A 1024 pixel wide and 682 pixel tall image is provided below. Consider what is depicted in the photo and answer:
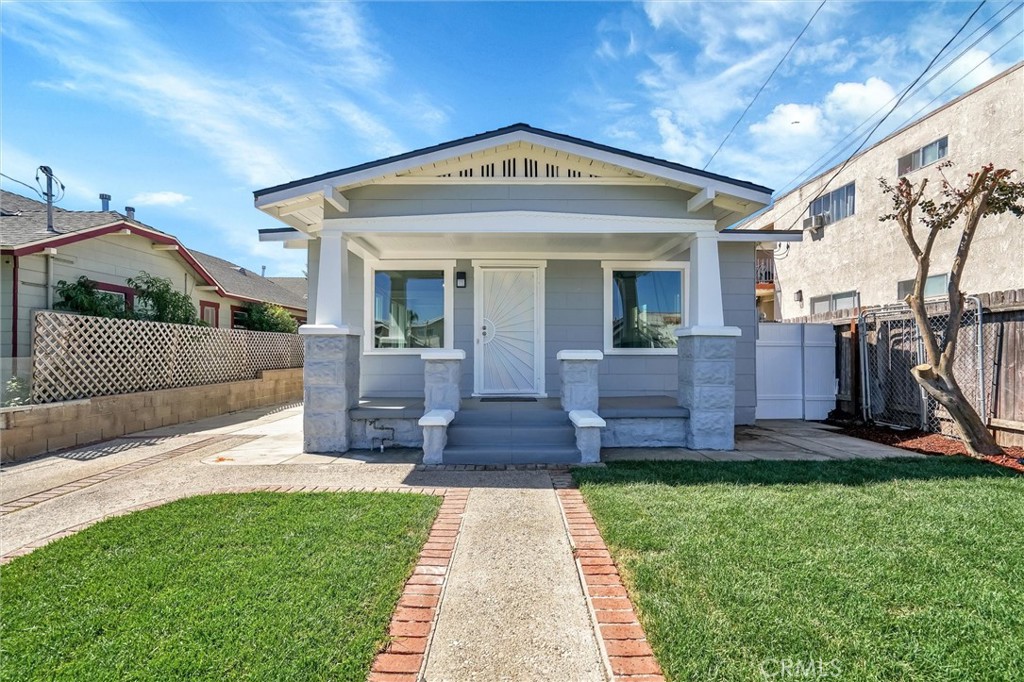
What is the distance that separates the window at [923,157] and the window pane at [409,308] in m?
11.9

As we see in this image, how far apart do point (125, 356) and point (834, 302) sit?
56.7 ft

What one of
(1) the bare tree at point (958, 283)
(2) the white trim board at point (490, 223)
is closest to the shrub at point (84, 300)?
(2) the white trim board at point (490, 223)

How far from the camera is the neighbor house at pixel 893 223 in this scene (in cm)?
970

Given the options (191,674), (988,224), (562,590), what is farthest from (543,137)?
(988,224)

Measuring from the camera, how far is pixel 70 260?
31.8 feet

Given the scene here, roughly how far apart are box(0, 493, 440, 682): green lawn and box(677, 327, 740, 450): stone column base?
387 cm

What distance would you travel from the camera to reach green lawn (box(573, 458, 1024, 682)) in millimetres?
2045

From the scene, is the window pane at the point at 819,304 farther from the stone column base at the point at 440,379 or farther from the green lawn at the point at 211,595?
the green lawn at the point at 211,595

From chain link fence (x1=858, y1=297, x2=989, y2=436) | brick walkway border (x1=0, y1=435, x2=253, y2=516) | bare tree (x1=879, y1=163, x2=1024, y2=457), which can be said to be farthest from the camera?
chain link fence (x1=858, y1=297, x2=989, y2=436)

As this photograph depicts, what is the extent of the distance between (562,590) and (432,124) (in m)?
10.6

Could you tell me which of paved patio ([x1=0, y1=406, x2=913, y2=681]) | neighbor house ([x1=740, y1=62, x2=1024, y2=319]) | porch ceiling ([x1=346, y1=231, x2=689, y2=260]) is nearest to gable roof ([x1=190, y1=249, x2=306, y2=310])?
paved patio ([x1=0, y1=406, x2=913, y2=681])

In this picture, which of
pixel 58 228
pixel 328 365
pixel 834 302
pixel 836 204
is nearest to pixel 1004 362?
pixel 328 365

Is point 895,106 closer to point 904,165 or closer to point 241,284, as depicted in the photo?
point 904,165

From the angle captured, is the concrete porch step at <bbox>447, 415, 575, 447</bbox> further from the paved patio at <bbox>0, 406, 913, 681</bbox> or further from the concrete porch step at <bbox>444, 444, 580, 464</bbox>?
the paved patio at <bbox>0, 406, 913, 681</bbox>
